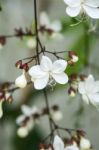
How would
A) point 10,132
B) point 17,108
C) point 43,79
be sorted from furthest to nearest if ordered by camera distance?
point 10,132 < point 17,108 < point 43,79

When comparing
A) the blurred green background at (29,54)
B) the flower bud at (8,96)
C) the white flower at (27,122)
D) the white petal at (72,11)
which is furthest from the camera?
the blurred green background at (29,54)

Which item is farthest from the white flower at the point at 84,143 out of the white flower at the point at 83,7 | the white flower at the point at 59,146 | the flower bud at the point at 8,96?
the white flower at the point at 83,7

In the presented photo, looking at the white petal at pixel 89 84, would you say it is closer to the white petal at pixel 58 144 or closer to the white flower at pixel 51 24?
the white petal at pixel 58 144

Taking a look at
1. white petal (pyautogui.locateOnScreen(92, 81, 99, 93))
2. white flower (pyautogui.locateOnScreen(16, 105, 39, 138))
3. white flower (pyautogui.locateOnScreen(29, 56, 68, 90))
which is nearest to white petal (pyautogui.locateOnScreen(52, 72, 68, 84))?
white flower (pyautogui.locateOnScreen(29, 56, 68, 90))

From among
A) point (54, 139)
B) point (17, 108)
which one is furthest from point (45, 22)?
point (54, 139)

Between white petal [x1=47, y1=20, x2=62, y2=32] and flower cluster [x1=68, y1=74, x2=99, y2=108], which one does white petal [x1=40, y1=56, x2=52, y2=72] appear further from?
white petal [x1=47, y1=20, x2=62, y2=32]

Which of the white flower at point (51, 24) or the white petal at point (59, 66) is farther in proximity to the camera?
the white flower at point (51, 24)

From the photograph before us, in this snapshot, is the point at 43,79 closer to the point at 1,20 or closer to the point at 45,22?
the point at 45,22
